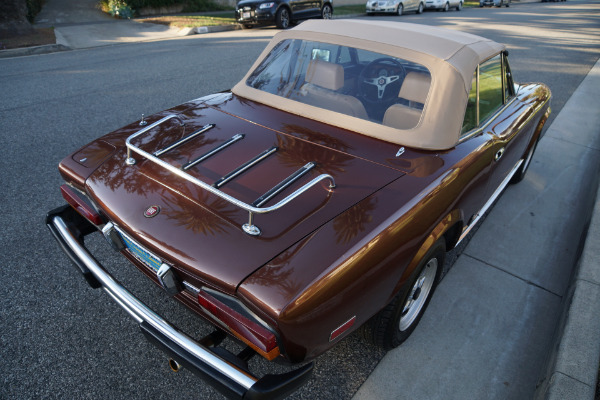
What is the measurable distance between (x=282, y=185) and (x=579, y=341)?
6.22 feet

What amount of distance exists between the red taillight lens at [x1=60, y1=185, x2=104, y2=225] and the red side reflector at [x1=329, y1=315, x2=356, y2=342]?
1463 mm

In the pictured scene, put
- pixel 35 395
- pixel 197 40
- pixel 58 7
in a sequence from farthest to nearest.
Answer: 1. pixel 58 7
2. pixel 197 40
3. pixel 35 395

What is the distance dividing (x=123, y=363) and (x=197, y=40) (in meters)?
11.0

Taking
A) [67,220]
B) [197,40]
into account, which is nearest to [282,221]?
[67,220]

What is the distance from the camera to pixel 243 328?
5.58 ft

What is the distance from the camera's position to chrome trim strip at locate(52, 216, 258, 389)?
1.66 metres

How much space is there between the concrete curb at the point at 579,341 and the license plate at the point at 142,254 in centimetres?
203

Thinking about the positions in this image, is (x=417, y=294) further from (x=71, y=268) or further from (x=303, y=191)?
(x=71, y=268)

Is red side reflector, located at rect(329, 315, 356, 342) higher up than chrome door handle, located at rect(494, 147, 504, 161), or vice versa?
chrome door handle, located at rect(494, 147, 504, 161)

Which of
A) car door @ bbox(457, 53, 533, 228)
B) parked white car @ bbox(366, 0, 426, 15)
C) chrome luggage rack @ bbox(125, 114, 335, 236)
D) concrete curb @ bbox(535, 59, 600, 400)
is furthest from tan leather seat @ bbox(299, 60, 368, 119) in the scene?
parked white car @ bbox(366, 0, 426, 15)

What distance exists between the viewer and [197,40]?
11641 millimetres

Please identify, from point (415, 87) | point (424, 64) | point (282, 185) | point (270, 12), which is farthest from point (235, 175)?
point (270, 12)

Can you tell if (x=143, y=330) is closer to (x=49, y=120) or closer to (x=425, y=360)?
(x=425, y=360)

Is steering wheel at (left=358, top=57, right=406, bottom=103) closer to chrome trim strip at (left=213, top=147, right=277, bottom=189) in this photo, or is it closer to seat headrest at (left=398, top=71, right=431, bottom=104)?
seat headrest at (left=398, top=71, right=431, bottom=104)
